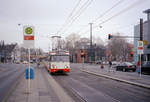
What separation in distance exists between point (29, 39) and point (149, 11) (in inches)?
1553

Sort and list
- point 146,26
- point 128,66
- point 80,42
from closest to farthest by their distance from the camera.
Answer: point 128,66, point 146,26, point 80,42

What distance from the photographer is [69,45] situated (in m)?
92.3

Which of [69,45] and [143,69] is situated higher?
[69,45]

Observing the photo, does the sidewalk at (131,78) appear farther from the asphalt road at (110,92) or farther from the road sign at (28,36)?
the road sign at (28,36)

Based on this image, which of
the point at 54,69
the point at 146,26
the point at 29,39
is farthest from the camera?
the point at 146,26

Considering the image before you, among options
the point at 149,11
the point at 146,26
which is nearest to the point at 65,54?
the point at 146,26

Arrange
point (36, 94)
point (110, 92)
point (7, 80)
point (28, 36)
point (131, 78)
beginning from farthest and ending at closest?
point (7, 80)
point (131, 78)
point (110, 92)
point (36, 94)
point (28, 36)

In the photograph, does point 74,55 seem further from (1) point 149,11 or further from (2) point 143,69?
(2) point 143,69

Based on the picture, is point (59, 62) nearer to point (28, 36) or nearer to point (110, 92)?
point (110, 92)

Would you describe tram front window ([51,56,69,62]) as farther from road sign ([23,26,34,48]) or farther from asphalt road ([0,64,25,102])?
road sign ([23,26,34,48])

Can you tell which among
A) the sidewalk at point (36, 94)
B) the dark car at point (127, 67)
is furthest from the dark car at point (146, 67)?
the sidewalk at point (36, 94)

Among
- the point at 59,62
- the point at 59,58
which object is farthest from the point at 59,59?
the point at 59,62

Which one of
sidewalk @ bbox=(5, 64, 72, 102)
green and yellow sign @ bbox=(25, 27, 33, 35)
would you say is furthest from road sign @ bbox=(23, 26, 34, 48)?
sidewalk @ bbox=(5, 64, 72, 102)

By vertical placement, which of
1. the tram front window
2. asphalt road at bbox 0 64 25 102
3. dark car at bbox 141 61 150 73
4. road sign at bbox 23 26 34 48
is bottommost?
asphalt road at bbox 0 64 25 102
